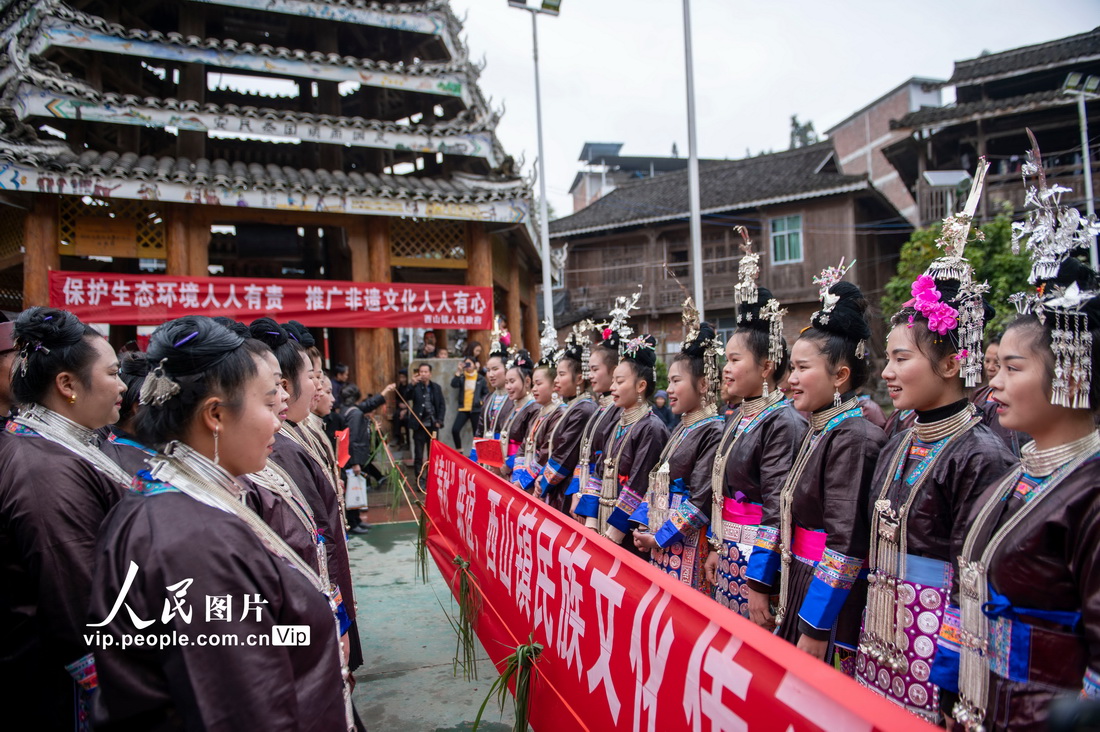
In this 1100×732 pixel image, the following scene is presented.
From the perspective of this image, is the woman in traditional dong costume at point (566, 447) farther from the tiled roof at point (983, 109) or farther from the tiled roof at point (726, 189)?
the tiled roof at point (726, 189)

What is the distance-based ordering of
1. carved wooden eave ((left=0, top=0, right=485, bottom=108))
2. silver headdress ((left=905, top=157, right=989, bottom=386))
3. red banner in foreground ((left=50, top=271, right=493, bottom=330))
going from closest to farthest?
1. silver headdress ((left=905, top=157, right=989, bottom=386))
2. red banner in foreground ((left=50, top=271, right=493, bottom=330))
3. carved wooden eave ((left=0, top=0, right=485, bottom=108))

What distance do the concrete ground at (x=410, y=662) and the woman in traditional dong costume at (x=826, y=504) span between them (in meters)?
1.67

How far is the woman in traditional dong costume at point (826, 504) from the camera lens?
2578mm

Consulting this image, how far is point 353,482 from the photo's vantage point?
26.6ft

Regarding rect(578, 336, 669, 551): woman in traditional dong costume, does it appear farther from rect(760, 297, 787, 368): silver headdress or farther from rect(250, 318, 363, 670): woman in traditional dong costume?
rect(250, 318, 363, 670): woman in traditional dong costume

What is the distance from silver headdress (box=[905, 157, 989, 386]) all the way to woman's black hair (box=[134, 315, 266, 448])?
7.21 feet

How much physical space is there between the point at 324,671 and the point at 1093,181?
19.3m

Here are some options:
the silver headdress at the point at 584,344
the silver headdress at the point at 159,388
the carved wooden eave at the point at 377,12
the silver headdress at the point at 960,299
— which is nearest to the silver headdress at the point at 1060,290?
the silver headdress at the point at 960,299

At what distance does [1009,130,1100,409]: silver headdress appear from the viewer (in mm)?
1803

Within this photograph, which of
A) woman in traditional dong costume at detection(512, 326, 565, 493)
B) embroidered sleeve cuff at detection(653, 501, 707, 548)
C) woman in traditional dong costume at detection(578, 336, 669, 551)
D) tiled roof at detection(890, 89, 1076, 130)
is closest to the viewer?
embroidered sleeve cuff at detection(653, 501, 707, 548)

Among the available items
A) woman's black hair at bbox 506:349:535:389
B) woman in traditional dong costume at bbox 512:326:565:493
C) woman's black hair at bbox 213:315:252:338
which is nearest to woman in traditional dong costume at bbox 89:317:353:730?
woman's black hair at bbox 213:315:252:338

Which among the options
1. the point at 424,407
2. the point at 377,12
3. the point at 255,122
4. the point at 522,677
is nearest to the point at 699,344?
the point at 522,677

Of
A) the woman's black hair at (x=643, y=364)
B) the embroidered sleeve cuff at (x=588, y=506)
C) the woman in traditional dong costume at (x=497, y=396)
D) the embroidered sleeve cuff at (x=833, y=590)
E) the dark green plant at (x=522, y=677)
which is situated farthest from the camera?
the woman in traditional dong costume at (x=497, y=396)

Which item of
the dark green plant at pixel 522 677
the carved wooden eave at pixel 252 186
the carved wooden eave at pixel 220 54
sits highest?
the carved wooden eave at pixel 220 54
